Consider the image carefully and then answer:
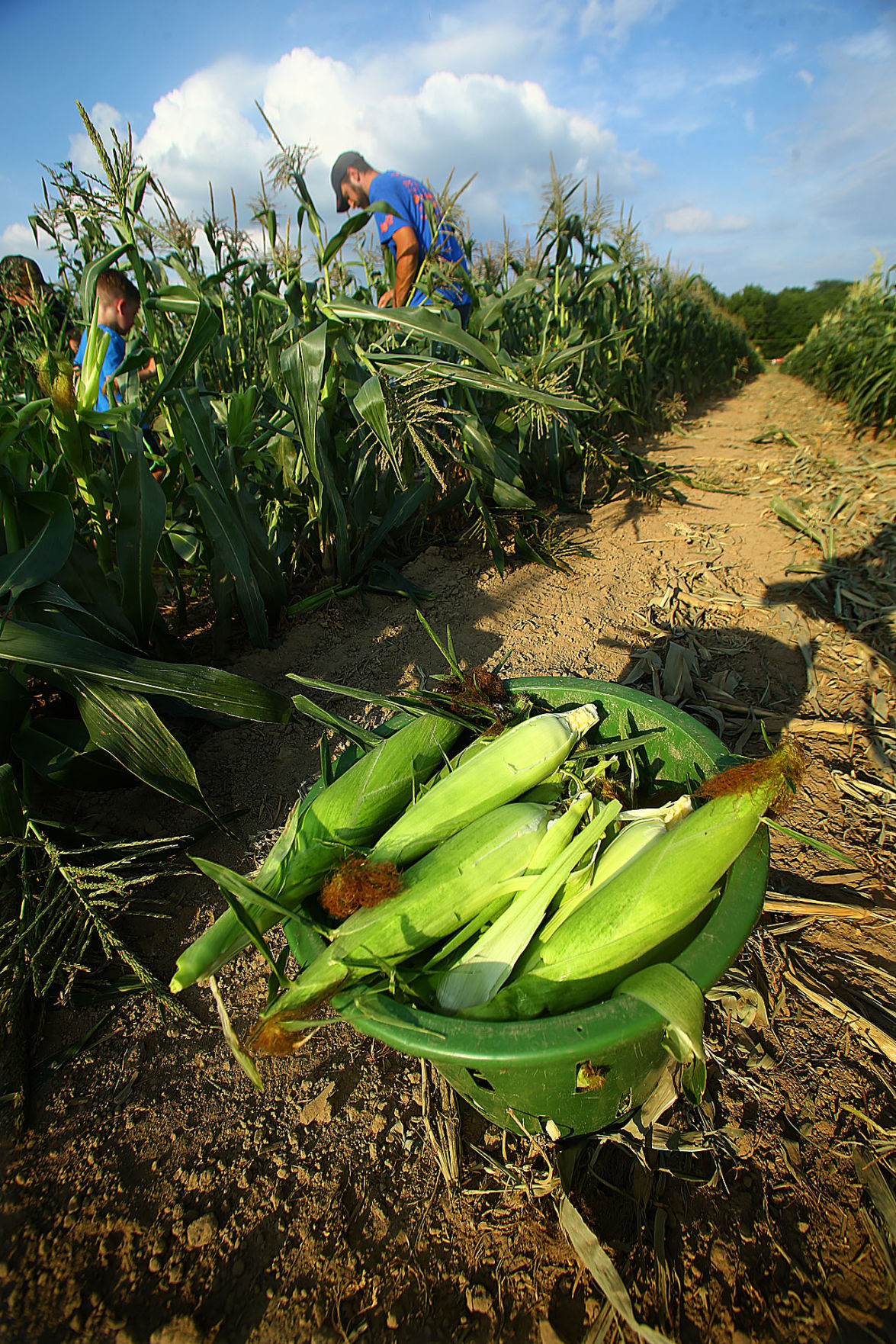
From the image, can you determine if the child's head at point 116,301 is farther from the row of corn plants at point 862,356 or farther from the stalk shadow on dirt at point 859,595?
the row of corn plants at point 862,356

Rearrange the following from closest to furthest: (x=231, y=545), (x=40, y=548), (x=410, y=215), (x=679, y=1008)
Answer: (x=679, y=1008) < (x=40, y=548) < (x=231, y=545) < (x=410, y=215)

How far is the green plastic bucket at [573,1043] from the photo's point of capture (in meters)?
0.90

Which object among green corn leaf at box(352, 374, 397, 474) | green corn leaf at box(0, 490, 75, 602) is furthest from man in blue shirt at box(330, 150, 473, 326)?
green corn leaf at box(0, 490, 75, 602)

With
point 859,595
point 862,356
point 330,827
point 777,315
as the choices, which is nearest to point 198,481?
point 330,827

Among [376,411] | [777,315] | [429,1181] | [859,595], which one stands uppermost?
[777,315]

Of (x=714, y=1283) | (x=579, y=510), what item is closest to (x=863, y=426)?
(x=579, y=510)

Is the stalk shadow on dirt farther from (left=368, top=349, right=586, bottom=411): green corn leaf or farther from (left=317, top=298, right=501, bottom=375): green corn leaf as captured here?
Result: (left=317, top=298, right=501, bottom=375): green corn leaf

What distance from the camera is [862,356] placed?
673 cm

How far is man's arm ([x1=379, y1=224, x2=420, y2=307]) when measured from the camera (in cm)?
350

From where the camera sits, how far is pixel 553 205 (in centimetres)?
425

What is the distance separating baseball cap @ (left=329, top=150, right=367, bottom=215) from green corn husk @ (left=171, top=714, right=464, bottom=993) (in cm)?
445

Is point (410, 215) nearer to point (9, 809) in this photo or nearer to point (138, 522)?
point (138, 522)

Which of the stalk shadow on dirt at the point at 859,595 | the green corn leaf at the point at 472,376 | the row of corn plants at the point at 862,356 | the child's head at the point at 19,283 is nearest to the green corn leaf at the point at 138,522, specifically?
the green corn leaf at the point at 472,376

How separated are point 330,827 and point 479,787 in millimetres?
301
